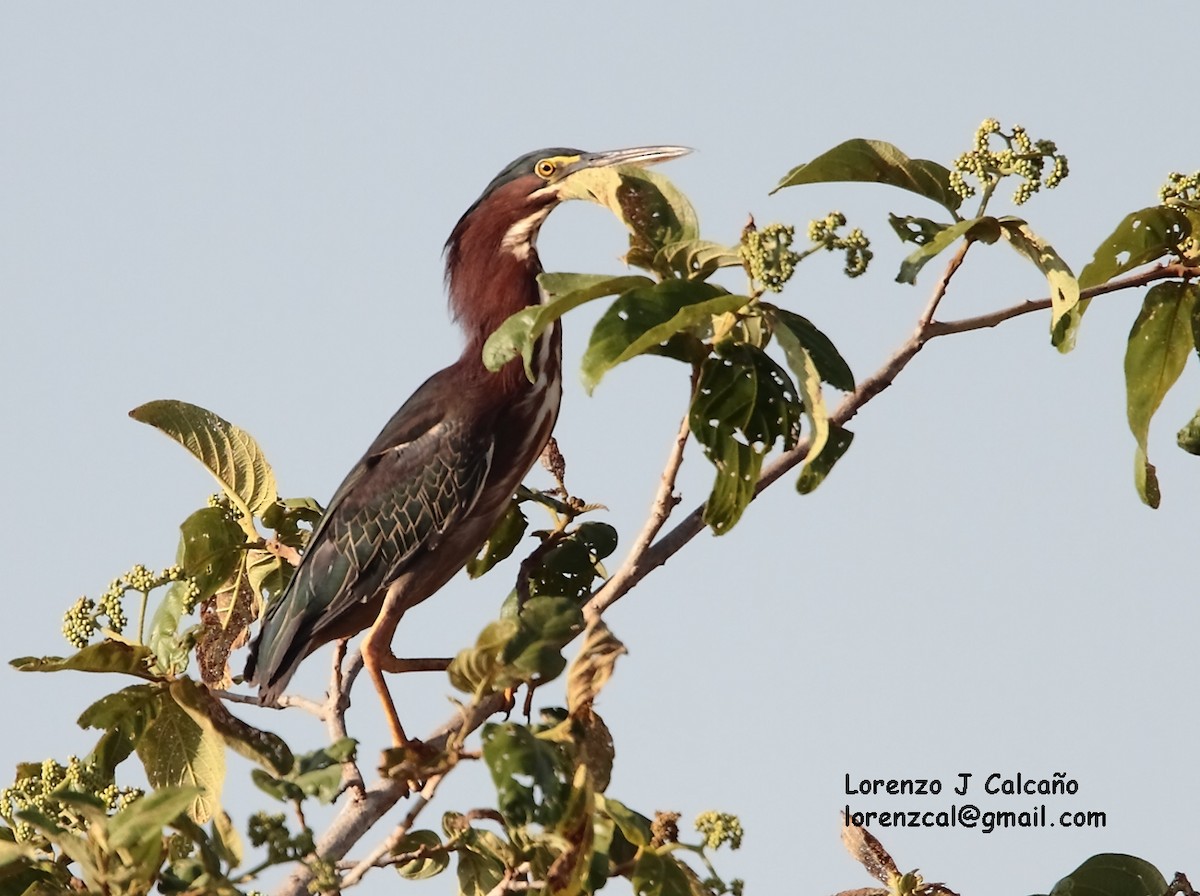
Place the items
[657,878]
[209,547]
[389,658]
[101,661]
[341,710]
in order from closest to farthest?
[657,878], [101,661], [341,710], [209,547], [389,658]

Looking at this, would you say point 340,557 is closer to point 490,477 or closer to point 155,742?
point 490,477

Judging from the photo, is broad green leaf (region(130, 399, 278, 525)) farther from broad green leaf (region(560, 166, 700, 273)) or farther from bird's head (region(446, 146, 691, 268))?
broad green leaf (region(560, 166, 700, 273))

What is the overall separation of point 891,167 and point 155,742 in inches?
95.0

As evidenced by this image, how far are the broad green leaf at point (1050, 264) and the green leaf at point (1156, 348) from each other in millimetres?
274

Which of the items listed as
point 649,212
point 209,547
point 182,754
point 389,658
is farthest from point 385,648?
point 649,212

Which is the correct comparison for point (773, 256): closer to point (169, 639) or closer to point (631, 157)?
point (169, 639)

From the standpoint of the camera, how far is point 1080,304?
3689 millimetres

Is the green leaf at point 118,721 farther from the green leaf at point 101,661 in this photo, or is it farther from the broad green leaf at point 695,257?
the broad green leaf at point 695,257

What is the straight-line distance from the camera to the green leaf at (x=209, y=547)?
15.9 feet

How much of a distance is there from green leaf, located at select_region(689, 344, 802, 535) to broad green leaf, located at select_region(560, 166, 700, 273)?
0.30m

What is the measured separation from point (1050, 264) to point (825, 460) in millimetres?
629

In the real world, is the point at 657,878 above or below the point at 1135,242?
below

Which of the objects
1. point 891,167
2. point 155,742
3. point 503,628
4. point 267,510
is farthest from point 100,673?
point 891,167

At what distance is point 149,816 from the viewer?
293 cm
